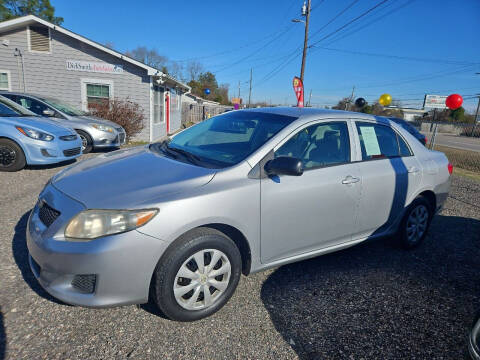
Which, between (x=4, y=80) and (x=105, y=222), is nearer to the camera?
(x=105, y=222)

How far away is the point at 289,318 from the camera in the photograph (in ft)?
8.14

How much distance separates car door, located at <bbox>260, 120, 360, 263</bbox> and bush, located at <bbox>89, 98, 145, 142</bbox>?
9.98 metres

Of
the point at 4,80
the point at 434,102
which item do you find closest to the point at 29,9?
the point at 4,80

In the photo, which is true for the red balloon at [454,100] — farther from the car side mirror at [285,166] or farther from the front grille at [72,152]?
the front grille at [72,152]

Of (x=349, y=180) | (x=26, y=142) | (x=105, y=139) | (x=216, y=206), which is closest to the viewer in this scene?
(x=216, y=206)

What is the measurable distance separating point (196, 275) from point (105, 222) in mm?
758

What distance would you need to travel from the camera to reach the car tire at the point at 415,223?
3652 millimetres

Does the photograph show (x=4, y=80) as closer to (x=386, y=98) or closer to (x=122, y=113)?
(x=122, y=113)

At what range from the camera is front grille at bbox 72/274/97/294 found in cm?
201

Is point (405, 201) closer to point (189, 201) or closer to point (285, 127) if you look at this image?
point (285, 127)

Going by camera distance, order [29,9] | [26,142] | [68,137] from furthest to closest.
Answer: [29,9] → [68,137] → [26,142]

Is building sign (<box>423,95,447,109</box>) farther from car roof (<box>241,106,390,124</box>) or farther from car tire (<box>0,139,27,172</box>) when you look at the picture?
car tire (<box>0,139,27,172</box>)

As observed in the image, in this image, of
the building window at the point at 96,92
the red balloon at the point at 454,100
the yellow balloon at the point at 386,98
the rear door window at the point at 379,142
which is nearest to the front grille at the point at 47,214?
the rear door window at the point at 379,142

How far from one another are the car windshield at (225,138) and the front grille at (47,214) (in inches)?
42.3
